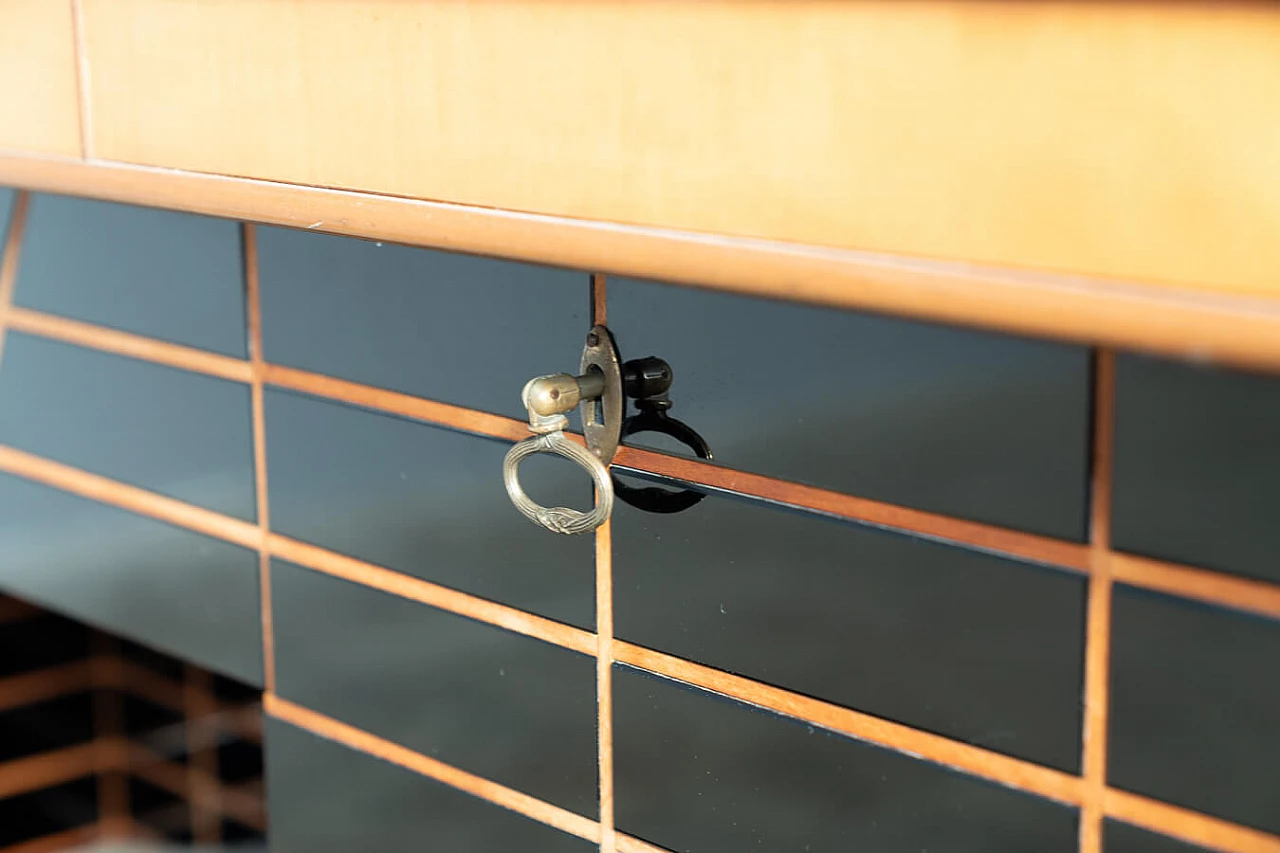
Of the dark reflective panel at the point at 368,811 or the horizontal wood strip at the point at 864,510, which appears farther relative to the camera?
the dark reflective panel at the point at 368,811

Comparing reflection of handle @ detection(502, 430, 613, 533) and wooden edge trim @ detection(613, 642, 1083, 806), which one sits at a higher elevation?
reflection of handle @ detection(502, 430, 613, 533)

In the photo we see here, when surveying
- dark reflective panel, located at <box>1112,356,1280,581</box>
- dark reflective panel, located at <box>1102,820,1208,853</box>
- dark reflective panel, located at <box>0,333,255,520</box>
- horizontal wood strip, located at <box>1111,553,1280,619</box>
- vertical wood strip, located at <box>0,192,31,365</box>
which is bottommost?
dark reflective panel, located at <box>1102,820,1208,853</box>

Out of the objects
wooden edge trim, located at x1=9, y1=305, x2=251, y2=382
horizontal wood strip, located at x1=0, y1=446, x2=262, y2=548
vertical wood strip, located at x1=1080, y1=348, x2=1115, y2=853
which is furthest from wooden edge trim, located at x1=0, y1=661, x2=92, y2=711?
vertical wood strip, located at x1=1080, y1=348, x2=1115, y2=853

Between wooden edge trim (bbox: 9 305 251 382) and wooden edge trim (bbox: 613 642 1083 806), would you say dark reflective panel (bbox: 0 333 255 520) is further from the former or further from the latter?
wooden edge trim (bbox: 613 642 1083 806)

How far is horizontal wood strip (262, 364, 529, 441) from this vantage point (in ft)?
2.67

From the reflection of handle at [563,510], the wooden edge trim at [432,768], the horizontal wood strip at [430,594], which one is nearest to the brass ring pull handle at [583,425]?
the reflection of handle at [563,510]

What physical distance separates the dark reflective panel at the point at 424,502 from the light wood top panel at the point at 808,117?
243 mm

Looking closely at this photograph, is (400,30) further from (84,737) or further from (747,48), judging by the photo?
(84,737)

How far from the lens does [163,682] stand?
130 centimetres

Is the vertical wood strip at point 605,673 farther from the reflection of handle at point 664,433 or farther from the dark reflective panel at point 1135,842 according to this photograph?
the dark reflective panel at point 1135,842

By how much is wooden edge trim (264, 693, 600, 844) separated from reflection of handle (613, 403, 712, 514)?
0.20m

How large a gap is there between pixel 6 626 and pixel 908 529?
93 cm

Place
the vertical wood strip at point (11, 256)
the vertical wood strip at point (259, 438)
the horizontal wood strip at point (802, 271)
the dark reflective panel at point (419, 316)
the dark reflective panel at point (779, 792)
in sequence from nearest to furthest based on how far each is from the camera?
1. the horizontal wood strip at point (802, 271)
2. the dark reflective panel at point (779, 792)
3. the dark reflective panel at point (419, 316)
4. the vertical wood strip at point (259, 438)
5. the vertical wood strip at point (11, 256)

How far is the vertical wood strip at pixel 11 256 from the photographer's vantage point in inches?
42.1
